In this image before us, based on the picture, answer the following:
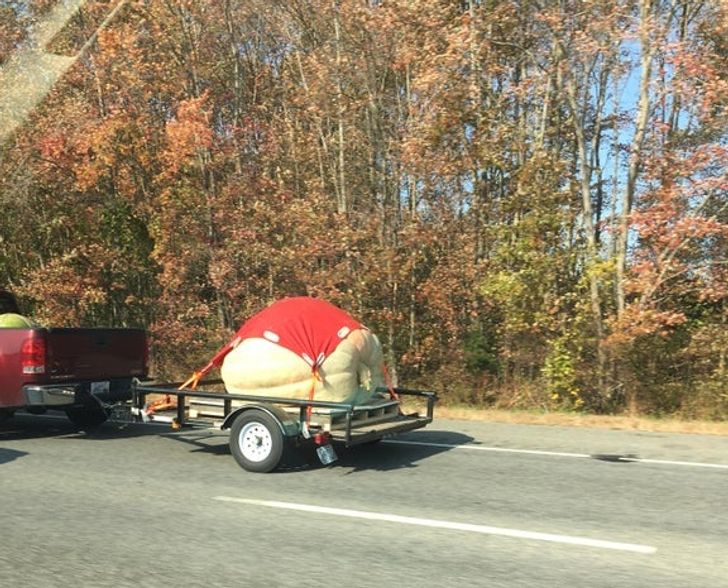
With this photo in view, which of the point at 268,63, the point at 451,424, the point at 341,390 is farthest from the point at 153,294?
the point at 341,390

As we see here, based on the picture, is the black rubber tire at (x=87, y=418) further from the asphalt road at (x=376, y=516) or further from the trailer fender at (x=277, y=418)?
the trailer fender at (x=277, y=418)

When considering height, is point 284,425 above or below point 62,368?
below

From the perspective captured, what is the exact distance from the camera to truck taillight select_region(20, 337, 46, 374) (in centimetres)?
952

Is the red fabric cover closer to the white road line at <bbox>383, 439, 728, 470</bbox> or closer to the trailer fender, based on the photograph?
the trailer fender

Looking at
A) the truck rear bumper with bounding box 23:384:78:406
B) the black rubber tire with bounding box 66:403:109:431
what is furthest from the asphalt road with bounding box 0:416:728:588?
the black rubber tire with bounding box 66:403:109:431

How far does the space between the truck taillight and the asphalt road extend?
0.98 metres

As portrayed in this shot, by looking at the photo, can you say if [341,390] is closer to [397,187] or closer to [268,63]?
[397,187]

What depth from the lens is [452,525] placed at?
5.95m

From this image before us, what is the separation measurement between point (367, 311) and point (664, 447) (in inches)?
329

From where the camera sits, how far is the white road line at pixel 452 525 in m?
5.43

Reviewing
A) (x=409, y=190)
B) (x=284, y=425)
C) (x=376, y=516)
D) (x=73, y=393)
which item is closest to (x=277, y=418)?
(x=284, y=425)

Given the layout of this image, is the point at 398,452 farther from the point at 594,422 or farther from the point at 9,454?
the point at 9,454

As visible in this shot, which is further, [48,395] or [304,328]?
[48,395]

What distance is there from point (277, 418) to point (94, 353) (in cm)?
361
